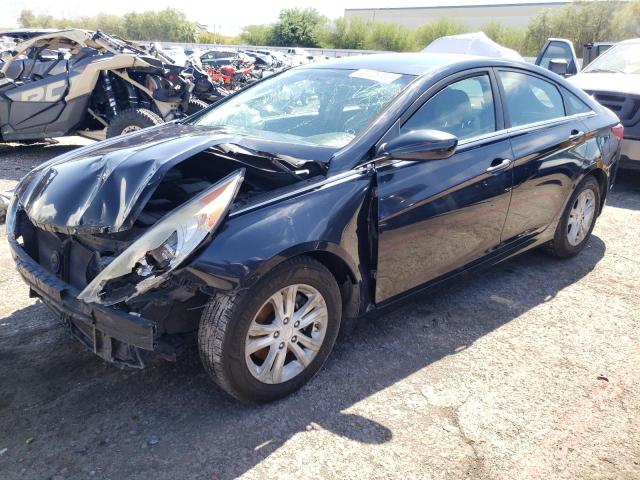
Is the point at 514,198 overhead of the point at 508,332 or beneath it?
overhead

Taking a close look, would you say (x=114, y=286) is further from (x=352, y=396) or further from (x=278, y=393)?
(x=352, y=396)

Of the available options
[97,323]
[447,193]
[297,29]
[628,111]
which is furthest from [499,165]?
[297,29]

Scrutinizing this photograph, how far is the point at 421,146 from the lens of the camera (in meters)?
2.82

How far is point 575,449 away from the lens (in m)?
2.61

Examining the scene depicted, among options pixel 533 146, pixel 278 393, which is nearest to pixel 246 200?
pixel 278 393

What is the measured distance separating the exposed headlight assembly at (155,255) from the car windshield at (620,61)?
7.85 m

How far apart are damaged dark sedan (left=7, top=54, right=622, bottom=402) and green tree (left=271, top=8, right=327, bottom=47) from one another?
64494mm

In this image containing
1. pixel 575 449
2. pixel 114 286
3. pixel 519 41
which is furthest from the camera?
pixel 519 41

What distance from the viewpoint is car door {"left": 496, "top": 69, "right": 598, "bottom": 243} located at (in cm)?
381

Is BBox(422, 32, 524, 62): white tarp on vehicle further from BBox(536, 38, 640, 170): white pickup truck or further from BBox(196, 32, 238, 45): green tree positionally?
BBox(196, 32, 238, 45): green tree

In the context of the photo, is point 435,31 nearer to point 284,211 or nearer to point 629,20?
point 629,20

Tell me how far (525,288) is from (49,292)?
3285 millimetres

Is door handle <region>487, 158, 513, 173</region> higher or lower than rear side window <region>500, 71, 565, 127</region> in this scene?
lower

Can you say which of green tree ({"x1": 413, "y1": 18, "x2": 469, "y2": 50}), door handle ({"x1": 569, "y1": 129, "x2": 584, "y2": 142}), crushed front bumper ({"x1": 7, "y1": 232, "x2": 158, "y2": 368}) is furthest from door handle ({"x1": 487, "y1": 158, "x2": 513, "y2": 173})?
green tree ({"x1": 413, "y1": 18, "x2": 469, "y2": 50})
